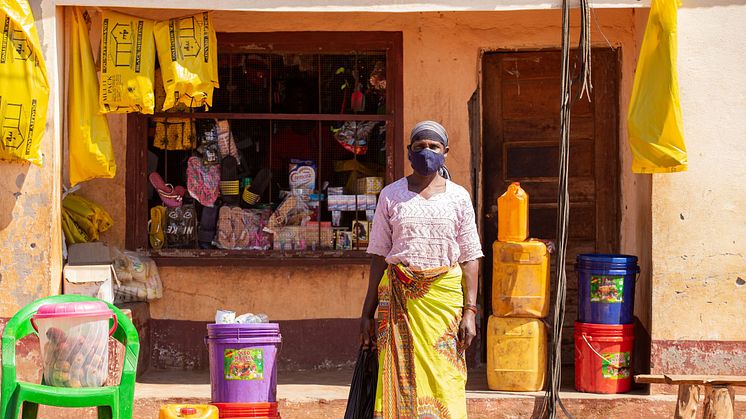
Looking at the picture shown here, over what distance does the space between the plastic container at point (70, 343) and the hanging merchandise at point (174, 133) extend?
122 inches

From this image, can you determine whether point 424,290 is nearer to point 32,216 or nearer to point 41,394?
point 41,394

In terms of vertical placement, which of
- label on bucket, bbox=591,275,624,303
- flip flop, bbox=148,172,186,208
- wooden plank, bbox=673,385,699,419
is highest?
flip flop, bbox=148,172,186,208

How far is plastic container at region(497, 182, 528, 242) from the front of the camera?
24.0 ft

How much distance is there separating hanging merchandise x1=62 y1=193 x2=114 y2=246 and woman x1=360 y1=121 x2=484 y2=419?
2856 mm

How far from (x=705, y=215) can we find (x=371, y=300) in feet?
8.36

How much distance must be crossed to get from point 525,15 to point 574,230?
1678 mm

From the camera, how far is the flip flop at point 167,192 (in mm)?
8312

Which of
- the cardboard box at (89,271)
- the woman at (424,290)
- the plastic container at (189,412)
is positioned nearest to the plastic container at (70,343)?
the plastic container at (189,412)

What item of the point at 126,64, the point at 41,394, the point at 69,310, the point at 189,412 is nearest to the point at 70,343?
the point at 69,310

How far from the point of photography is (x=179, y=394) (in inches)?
284

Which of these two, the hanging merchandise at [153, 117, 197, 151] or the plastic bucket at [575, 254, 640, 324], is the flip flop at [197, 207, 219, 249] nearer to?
the hanging merchandise at [153, 117, 197, 151]

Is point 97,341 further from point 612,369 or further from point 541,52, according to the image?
point 541,52

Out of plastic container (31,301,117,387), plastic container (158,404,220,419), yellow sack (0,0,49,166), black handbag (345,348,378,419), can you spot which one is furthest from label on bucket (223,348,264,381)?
yellow sack (0,0,49,166)

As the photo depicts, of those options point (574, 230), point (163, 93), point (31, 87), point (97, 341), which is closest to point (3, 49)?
point (31, 87)
